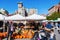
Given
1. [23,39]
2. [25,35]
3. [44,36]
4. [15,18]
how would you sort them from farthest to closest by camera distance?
[15,18] → [25,35] → [23,39] → [44,36]

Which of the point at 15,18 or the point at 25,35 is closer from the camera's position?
the point at 25,35

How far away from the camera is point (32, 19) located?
21.8 m

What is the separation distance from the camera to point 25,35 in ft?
39.3

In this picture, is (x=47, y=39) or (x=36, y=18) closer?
(x=47, y=39)

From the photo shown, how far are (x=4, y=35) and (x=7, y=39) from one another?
461 millimetres

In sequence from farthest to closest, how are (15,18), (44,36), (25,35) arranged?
(15,18), (25,35), (44,36)

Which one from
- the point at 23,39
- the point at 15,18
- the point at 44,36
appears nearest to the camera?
the point at 44,36

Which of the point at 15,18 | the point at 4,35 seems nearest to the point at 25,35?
the point at 4,35

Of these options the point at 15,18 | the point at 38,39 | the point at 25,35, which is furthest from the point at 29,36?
the point at 15,18

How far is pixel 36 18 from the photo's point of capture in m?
21.6

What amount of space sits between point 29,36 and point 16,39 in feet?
2.97

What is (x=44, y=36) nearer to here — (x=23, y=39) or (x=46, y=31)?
(x=46, y=31)

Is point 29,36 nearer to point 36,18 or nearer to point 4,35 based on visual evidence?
point 4,35

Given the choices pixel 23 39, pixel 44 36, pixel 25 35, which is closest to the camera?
pixel 44 36
